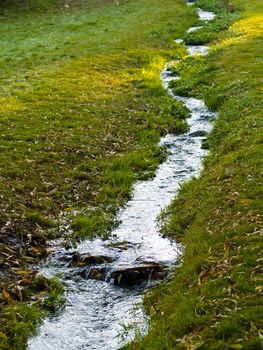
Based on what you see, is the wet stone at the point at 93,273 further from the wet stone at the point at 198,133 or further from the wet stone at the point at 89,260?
the wet stone at the point at 198,133

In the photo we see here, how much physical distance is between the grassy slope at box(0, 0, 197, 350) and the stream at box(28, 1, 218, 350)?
0.41 m

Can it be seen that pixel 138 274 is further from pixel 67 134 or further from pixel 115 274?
pixel 67 134

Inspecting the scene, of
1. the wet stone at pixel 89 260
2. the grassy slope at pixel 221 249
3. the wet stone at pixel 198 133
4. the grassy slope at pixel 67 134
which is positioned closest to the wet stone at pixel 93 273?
the wet stone at pixel 89 260

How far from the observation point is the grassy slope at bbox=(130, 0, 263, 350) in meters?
8.26

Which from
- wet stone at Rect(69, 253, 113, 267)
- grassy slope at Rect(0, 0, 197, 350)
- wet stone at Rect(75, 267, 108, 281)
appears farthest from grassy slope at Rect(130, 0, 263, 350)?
grassy slope at Rect(0, 0, 197, 350)

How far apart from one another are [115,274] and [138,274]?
50cm

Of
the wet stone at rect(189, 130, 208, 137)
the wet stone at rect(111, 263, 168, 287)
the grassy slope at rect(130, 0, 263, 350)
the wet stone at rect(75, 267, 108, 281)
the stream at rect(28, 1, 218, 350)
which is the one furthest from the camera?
the wet stone at rect(189, 130, 208, 137)

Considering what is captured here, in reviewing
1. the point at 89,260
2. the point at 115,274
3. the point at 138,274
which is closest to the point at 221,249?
the point at 138,274

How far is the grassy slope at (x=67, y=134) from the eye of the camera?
1246 cm

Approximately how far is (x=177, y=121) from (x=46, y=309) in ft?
41.5

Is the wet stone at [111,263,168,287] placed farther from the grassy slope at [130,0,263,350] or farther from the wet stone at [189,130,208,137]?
the wet stone at [189,130,208,137]

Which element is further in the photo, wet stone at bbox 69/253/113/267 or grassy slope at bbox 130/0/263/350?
wet stone at bbox 69/253/113/267

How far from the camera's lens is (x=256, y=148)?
15641 millimetres

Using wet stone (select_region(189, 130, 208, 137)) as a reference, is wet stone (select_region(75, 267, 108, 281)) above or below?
above
